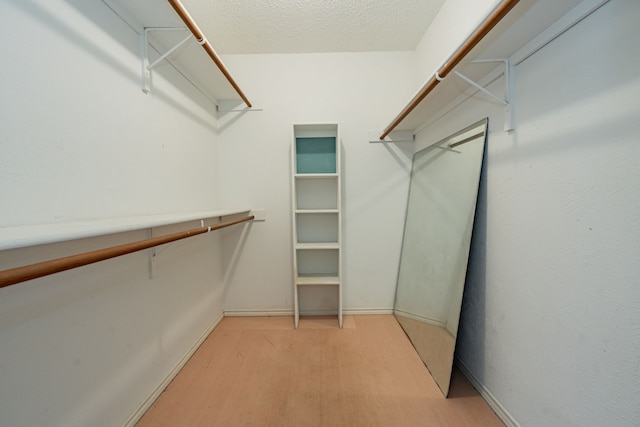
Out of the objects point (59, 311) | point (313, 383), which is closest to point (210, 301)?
point (313, 383)

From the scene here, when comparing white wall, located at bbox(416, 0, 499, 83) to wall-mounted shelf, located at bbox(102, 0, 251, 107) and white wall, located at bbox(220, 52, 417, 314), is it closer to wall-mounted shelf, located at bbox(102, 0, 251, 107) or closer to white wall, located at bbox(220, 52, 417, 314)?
white wall, located at bbox(220, 52, 417, 314)

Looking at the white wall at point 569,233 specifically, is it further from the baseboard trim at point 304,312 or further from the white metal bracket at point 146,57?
the white metal bracket at point 146,57

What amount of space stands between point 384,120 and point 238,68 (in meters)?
1.38

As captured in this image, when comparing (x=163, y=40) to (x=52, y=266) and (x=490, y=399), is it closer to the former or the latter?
(x=52, y=266)

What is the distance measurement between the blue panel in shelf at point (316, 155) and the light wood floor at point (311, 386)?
4.50 feet

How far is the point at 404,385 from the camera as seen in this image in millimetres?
1407

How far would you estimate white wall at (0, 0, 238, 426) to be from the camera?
0.73 metres

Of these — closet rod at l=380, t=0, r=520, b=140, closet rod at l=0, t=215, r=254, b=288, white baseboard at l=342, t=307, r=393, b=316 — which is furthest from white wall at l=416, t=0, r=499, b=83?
white baseboard at l=342, t=307, r=393, b=316

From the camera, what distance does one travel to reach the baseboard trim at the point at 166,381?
1.16 meters

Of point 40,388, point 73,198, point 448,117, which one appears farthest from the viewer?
point 448,117

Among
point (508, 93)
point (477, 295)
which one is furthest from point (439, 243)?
point (508, 93)

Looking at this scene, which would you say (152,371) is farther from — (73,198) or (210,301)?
(73,198)

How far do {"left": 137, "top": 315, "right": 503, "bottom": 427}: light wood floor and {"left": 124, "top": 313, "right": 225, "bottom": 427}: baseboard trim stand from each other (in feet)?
0.09

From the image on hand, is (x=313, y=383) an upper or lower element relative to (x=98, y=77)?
lower
